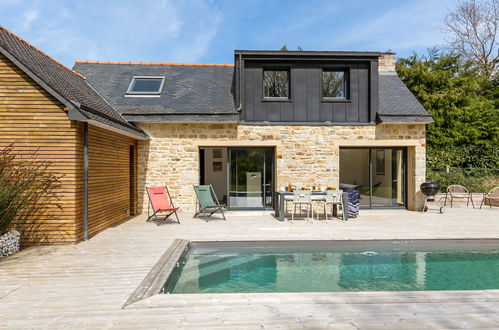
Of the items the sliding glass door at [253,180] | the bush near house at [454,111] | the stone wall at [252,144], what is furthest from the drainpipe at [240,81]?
the bush near house at [454,111]

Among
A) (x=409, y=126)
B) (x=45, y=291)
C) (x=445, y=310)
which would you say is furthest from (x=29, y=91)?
(x=409, y=126)

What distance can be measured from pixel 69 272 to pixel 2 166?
2.40 meters

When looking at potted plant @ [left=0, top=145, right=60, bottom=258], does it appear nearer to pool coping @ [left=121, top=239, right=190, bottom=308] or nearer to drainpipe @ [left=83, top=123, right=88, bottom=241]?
drainpipe @ [left=83, top=123, right=88, bottom=241]

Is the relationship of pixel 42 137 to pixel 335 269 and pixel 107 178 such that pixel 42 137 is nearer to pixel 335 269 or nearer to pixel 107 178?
pixel 107 178

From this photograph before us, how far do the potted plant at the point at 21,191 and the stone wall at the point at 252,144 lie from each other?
14.1 feet

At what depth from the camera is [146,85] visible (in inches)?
455

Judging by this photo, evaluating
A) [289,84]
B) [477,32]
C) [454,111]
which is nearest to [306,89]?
[289,84]

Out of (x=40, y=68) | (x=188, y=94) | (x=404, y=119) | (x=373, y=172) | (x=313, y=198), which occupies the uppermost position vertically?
(x=188, y=94)

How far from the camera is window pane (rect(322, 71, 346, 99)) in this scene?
35.9ft

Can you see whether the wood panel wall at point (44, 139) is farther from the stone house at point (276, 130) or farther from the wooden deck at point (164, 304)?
the stone house at point (276, 130)

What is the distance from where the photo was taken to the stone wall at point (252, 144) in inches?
406

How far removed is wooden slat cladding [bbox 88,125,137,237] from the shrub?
0.83m

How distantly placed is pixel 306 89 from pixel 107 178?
6.76 metres

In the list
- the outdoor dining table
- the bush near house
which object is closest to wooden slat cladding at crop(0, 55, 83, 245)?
the outdoor dining table
